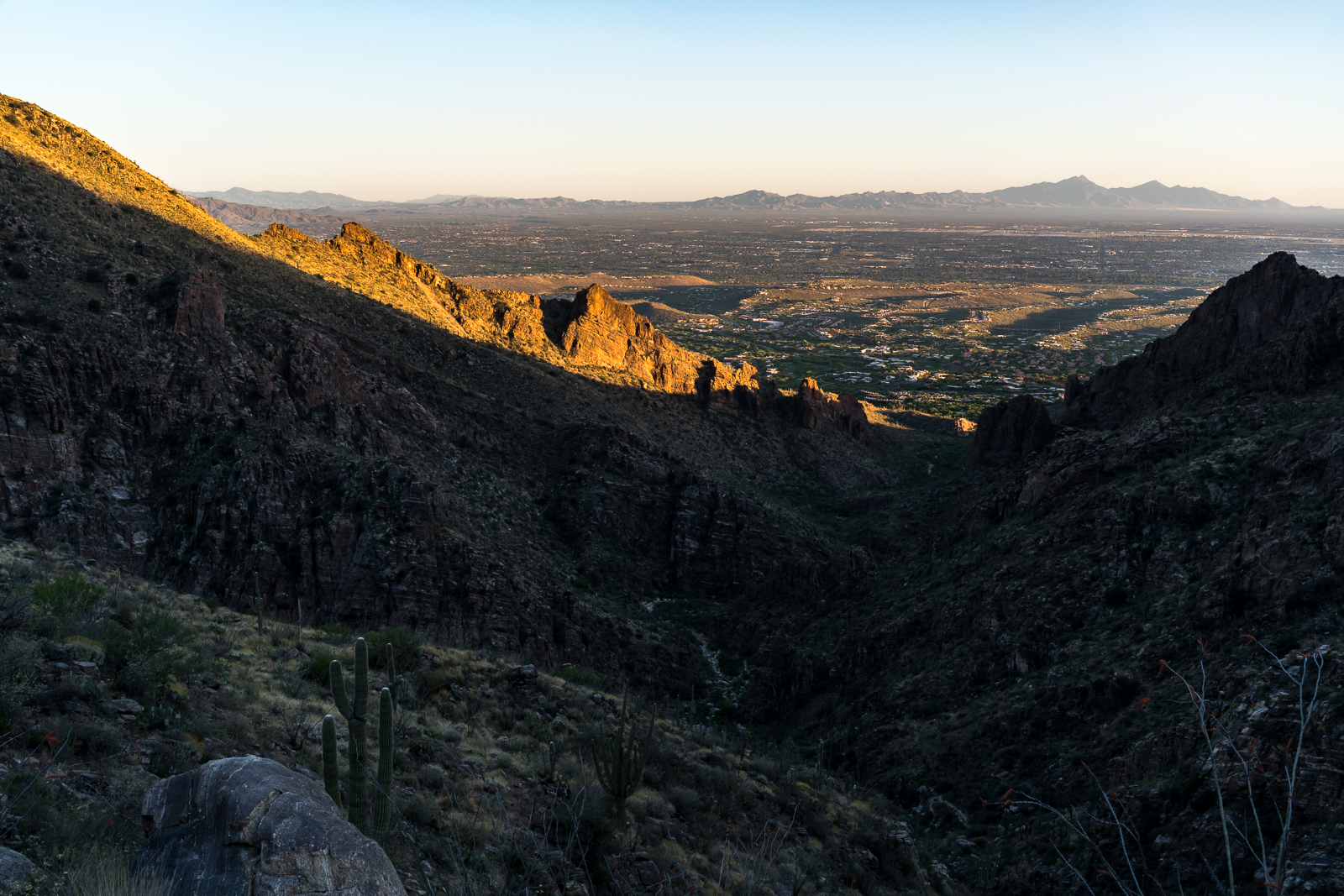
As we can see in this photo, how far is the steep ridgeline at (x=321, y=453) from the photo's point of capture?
79.4 feet

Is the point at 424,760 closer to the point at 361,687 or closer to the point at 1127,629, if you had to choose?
the point at 361,687

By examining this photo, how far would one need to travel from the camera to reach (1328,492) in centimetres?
2006

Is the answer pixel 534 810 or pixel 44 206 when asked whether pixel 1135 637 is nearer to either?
pixel 534 810

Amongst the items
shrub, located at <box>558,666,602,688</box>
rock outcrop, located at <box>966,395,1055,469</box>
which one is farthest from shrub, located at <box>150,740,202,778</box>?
rock outcrop, located at <box>966,395,1055,469</box>

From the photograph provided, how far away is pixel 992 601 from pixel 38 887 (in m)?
26.0

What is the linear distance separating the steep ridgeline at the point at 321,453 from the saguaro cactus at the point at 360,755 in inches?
656

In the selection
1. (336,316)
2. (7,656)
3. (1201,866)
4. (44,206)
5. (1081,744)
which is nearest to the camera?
(7,656)

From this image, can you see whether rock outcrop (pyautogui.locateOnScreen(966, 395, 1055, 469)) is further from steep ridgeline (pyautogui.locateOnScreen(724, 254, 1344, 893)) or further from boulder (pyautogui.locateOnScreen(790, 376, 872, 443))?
boulder (pyautogui.locateOnScreen(790, 376, 872, 443))

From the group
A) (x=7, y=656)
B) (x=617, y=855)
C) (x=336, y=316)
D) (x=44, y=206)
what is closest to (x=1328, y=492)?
(x=617, y=855)

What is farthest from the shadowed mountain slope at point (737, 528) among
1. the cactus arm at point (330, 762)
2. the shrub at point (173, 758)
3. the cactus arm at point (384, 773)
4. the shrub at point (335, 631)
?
the shrub at point (173, 758)

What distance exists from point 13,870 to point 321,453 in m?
24.5

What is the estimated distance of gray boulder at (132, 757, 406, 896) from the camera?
586 cm

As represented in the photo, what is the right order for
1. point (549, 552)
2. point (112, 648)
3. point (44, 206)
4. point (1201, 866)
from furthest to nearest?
1. point (549, 552)
2. point (44, 206)
3. point (1201, 866)
4. point (112, 648)

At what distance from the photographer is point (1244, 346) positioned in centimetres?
3847
